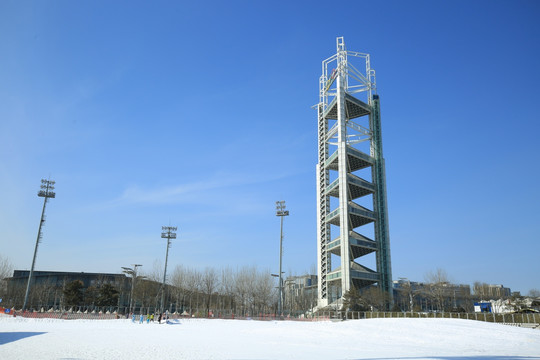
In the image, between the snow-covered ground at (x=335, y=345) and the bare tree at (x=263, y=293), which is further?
the bare tree at (x=263, y=293)

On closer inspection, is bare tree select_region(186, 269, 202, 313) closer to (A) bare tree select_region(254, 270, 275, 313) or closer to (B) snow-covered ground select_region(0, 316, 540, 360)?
(A) bare tree select_region(254, 270, 275, 313)

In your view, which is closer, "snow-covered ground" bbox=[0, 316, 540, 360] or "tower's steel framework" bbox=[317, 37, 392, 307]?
"snow-covered ground" bbox=[0, 316, 540, 360]

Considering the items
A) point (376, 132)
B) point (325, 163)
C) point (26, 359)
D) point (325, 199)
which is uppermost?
point (376, 132)

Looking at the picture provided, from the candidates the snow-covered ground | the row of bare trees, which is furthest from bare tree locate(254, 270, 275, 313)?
the snow-covered ground

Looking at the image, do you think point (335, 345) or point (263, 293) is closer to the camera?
point (335, 345)

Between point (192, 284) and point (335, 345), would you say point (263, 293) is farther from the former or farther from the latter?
point (335, 345)

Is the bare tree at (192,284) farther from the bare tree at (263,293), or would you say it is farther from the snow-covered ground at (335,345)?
the snow-covered ground at (335,345)

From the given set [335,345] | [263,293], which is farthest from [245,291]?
[335,345]

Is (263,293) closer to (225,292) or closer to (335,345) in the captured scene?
(225,292)

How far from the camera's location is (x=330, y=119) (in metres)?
100

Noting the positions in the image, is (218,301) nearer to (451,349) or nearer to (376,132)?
(376,132)

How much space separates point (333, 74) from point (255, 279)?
2010 inches

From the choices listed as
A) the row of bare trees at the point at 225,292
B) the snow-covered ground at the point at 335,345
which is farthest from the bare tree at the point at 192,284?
the snow-covered ground at the point at 335,345

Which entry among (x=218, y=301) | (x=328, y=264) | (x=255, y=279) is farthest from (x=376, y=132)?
(x=218, y=301)
